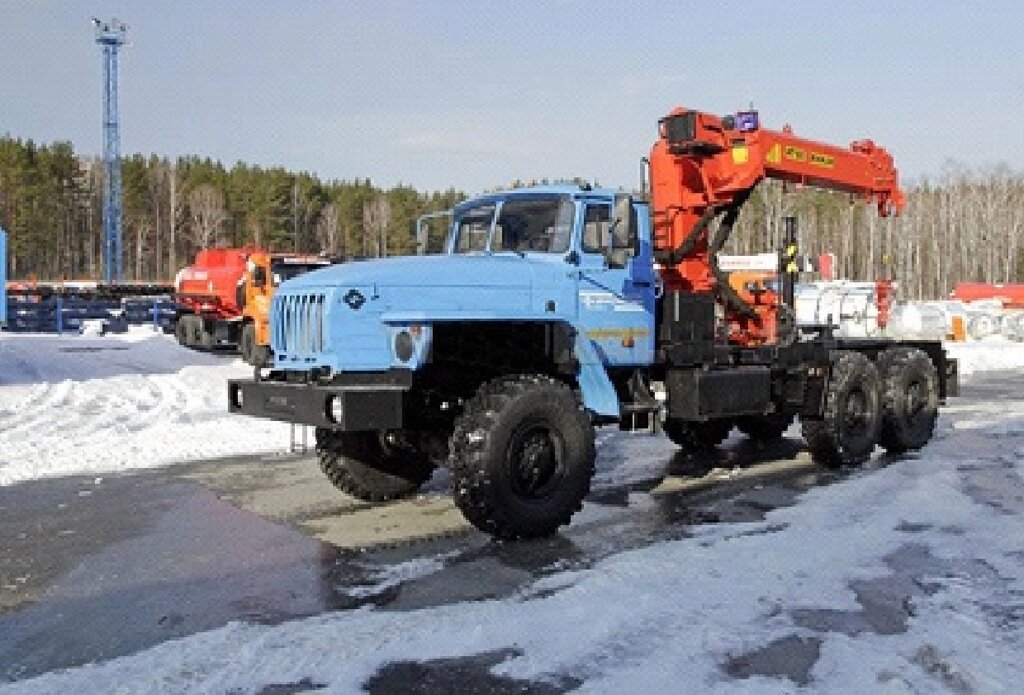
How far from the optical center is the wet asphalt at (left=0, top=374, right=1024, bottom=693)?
4.86 meters

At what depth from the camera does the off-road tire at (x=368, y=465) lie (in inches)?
322

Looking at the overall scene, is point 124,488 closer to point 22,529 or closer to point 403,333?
point 22,529

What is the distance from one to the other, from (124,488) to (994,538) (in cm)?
760

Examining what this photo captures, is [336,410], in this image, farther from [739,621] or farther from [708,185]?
[708,185]

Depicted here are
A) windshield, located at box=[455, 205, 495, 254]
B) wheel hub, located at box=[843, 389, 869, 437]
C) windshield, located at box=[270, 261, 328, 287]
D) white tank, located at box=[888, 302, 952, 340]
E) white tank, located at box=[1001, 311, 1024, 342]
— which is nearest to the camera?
windshield, located at box=[455, 205, 495, 254]

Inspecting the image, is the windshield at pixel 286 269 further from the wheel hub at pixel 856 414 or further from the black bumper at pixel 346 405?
the black bumper at pixel 346 405

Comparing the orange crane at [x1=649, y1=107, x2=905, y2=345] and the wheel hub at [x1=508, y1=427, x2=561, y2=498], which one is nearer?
the wheel hub at [x1=508, y1=427, x2=561, y2=498]

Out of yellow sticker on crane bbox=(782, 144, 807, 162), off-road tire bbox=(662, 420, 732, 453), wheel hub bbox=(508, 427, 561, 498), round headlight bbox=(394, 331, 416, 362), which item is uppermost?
yellow sticker on crane bbox=(782, 144, 807, 162)

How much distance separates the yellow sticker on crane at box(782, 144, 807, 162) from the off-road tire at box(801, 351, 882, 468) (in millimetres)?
2258

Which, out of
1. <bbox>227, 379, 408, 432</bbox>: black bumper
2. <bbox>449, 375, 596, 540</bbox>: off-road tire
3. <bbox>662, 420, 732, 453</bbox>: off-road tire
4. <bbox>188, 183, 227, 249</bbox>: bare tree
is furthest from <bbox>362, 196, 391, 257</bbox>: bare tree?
<bbox>227, 379, 408, 432</bbox>: black bumper

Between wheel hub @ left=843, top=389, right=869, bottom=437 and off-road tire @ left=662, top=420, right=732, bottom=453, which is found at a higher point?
wheel hub @ left=843, top=389, right=869, bottom=437

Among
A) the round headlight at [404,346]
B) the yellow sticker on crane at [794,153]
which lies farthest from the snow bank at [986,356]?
the round headlight at [404,346]

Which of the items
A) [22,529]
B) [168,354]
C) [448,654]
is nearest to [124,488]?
[22,529]

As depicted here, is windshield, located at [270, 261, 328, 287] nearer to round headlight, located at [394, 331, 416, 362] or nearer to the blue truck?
the blue truck
